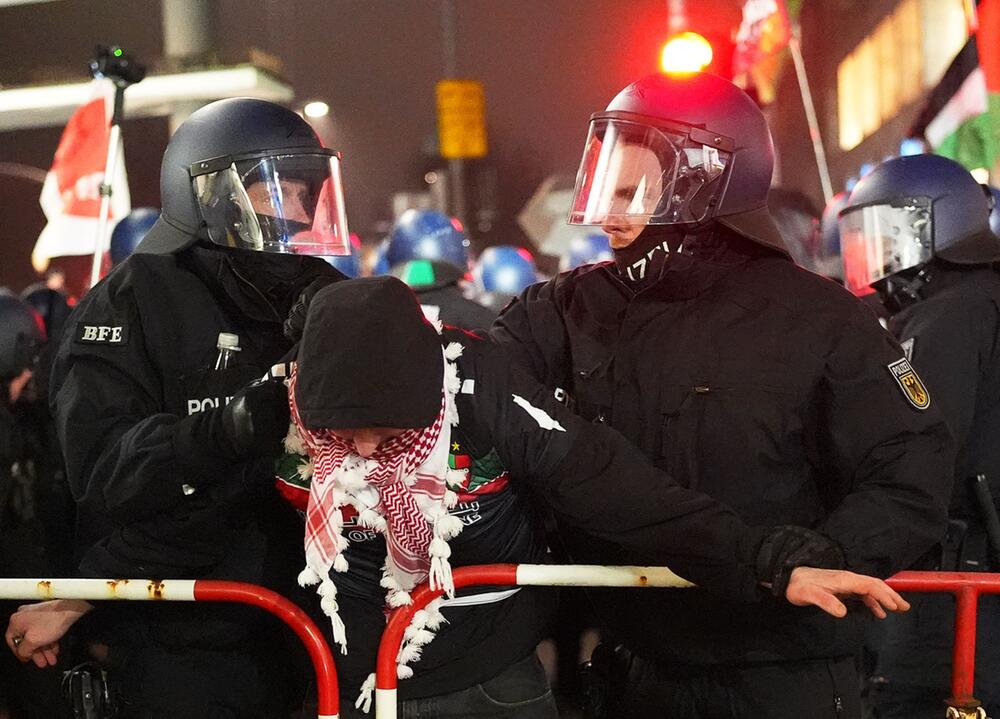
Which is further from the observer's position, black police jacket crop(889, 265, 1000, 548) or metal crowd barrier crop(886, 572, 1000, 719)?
black police jacket crop(889, 265, 1000, 548)

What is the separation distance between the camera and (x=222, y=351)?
2.69m

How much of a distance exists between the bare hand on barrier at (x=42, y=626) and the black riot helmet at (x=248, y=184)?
0.87m

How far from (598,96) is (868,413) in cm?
1702

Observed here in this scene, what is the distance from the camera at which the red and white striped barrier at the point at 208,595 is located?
2.28 meters

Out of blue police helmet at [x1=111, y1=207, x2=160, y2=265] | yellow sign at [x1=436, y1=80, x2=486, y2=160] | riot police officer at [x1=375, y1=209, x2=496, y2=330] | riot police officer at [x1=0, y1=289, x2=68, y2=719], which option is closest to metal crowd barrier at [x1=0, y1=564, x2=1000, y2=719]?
riot police officer at [x1=0, y1=289, x2=68, y2=719]

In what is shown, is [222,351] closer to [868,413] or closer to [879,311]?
[868,413]

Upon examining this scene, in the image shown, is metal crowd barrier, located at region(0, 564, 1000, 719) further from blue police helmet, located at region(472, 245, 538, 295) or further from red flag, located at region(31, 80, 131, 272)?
blue police helmet, located at region(472, 245, 538, 295)

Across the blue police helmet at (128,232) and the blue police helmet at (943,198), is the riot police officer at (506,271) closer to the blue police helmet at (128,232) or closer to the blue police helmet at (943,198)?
the blue police helmet at (128,232)

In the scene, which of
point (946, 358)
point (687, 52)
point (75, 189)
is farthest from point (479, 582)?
point (687, 52)

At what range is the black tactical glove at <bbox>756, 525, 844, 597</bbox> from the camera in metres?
2.13

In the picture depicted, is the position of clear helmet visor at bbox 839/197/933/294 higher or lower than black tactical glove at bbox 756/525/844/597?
higher

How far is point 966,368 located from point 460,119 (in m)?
9.65

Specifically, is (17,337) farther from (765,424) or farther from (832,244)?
(832,244)

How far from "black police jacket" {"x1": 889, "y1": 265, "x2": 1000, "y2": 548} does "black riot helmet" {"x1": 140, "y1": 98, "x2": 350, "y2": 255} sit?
175 cm
